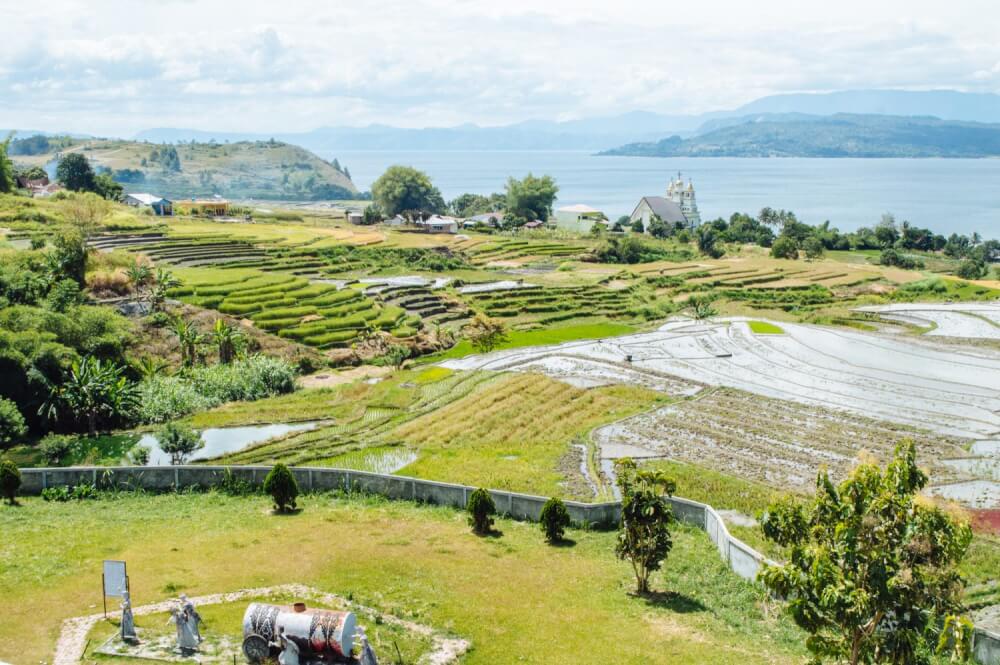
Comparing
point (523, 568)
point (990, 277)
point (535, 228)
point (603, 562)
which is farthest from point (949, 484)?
point (535, 228)

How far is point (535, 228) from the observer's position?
399 ft

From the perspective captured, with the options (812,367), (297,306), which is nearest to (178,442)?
(297,306)

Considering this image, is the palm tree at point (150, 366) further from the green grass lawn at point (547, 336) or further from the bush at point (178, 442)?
the green grass lawn at point (547, 336)

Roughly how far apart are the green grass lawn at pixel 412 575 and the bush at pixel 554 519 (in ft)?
1.29

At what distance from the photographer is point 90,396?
38.8 metres

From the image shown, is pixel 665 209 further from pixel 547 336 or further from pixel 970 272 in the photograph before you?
pixel 547 336

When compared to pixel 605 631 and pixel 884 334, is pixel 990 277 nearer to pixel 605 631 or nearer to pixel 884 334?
Answer: pixel 884 334

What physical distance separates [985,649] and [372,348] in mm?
39776

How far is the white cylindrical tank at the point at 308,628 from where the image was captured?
16547 mm

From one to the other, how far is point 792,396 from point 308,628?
3272 cm

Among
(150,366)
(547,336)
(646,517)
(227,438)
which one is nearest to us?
(646,517)

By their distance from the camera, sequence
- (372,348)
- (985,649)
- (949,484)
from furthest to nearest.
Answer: (372,348) → (949,484) → (985,649)

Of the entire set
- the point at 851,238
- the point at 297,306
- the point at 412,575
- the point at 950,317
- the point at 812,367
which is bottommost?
the point at 812,367

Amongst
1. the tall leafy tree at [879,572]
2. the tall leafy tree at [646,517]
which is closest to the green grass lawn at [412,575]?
the tall leafy tree at [646,517]
